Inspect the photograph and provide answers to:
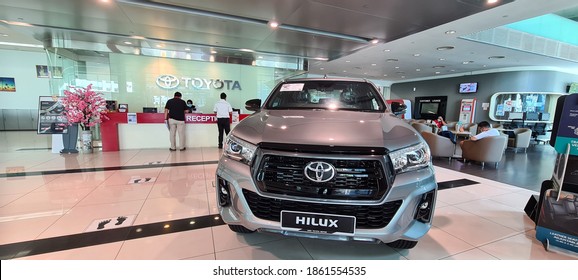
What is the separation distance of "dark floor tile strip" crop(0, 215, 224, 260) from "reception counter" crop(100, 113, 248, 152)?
4.45 m

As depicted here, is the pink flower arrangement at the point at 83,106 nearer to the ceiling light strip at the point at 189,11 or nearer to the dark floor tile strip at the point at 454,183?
the ceiling light strip at the point at 189,11

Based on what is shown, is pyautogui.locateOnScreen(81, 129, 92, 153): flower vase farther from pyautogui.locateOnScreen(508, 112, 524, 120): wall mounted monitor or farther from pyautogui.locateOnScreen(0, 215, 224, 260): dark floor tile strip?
pyautogui.locateOnScreen(508, 112, 524, 120): wall mounted monitor

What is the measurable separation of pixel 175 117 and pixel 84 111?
178 cm

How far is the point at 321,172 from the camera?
1.27m

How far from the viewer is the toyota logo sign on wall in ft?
29.1

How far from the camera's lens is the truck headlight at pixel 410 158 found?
1313 mm

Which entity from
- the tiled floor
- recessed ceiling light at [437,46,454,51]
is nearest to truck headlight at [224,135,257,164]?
the tiled floor

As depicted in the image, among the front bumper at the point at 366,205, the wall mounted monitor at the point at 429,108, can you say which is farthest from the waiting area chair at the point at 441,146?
the wall mounted monitor at the point at 429,108

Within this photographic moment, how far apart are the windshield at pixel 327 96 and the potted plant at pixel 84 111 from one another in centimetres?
502

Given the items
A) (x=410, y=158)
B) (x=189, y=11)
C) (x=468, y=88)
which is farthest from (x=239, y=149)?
(x=468, y=88)

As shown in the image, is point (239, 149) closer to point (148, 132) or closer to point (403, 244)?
point (403, 244)

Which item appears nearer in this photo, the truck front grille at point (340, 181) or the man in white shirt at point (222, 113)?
the truck front grille at point (340, 181)
